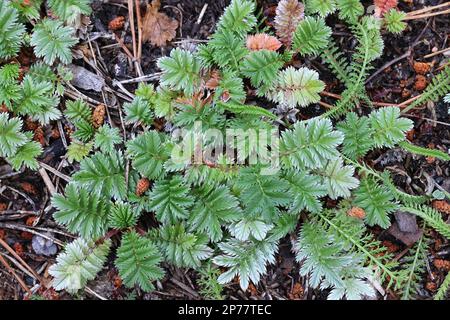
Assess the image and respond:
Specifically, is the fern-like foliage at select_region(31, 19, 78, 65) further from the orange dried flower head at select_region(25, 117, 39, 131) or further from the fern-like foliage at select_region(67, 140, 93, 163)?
the fern-like foliage at select_region(67, 140, 93, 163)

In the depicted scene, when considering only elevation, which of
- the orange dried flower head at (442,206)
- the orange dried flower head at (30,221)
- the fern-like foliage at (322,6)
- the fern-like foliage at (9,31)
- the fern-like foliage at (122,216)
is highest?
the fern-like foliage at (9,31)

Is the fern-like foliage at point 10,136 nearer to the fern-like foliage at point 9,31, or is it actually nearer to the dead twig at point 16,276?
the fern-like foliage at point 9,31

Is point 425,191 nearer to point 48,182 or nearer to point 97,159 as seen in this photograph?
point 97,159

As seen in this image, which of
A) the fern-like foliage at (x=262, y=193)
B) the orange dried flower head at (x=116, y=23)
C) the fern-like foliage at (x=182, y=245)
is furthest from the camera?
the orange dried flower head at (x=116, y=23)

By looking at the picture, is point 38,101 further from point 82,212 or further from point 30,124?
point 82,212

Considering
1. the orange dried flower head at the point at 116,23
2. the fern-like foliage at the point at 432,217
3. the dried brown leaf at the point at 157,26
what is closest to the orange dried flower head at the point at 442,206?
the fern-like foliage at the point at 432,217

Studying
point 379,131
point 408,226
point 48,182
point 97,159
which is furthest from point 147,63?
point 408,226
